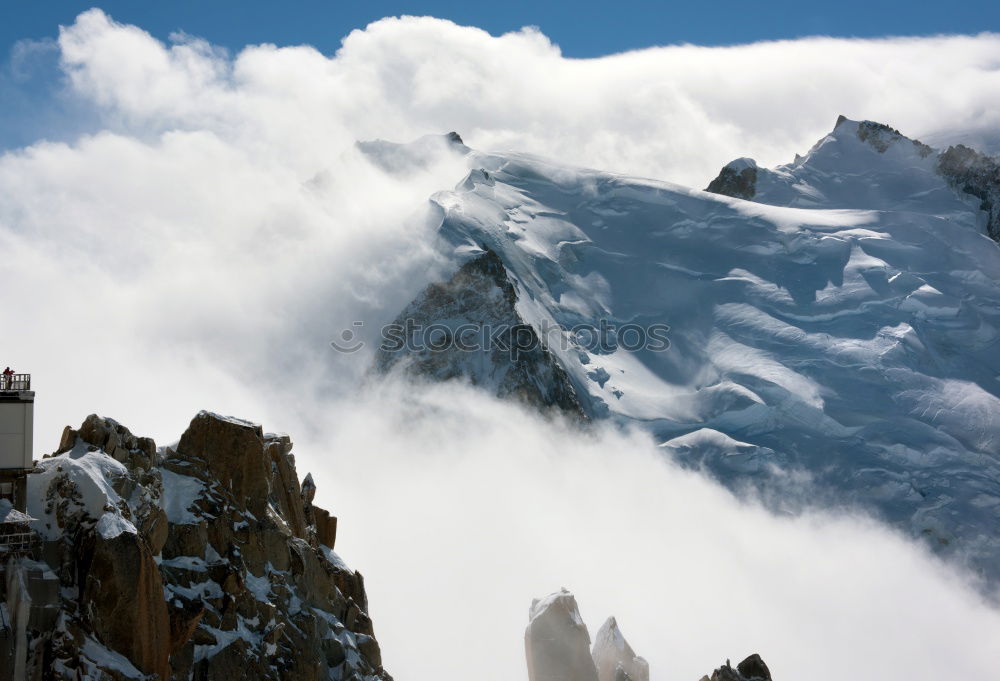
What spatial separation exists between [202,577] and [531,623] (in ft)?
167

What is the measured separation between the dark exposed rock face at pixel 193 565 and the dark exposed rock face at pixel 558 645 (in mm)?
32122

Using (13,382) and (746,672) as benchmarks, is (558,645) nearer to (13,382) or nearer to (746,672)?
(746,672)

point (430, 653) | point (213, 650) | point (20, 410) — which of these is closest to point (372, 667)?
point (213, 650)

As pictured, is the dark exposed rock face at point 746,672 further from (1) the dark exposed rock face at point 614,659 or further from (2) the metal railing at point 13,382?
(2) the metal railing at point 13,382

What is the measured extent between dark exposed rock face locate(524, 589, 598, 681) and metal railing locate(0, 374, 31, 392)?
57097mm

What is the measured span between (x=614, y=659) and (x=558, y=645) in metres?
8.13

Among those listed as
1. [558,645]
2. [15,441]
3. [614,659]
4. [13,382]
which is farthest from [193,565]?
[614,659]

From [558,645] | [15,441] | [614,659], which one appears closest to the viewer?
[15,441]

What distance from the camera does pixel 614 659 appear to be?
11725cm

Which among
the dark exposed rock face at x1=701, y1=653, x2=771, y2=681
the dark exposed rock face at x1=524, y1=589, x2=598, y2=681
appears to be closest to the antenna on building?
the dark exposed rock face at x1=524, y1=589, x2=598, y2=681

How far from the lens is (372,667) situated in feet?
254

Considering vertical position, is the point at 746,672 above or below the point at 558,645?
below

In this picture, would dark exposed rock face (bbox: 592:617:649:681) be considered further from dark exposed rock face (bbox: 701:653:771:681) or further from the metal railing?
the metal railing

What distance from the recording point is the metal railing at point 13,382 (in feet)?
205
